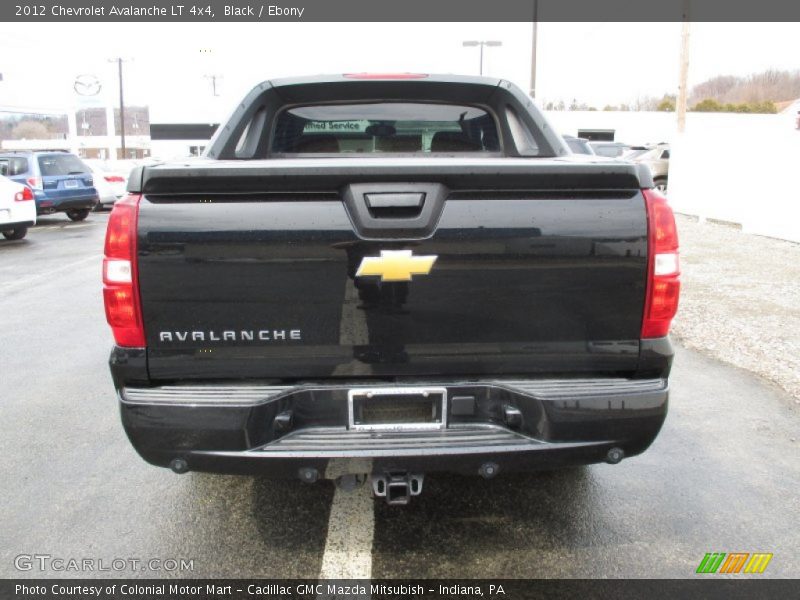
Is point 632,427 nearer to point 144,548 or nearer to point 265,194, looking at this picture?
point 265,194

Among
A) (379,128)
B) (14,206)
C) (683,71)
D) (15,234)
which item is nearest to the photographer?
(379,128)

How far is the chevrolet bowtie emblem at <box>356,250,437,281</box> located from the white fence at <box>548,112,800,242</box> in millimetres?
11126

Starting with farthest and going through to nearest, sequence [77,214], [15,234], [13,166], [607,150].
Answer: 1. [607,150]
2. [77,214]
3. [13,166]
4. [15,234]

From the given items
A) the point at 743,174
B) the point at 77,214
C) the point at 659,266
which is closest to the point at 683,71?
the point at 743,174

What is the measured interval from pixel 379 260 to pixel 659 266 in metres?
1.00

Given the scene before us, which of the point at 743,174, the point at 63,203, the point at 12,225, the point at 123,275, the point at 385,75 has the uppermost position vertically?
the point at 385,75

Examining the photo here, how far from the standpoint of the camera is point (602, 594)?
7.86 feet

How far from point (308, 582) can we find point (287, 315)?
3.43ft

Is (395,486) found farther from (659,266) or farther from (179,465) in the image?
(659,266)

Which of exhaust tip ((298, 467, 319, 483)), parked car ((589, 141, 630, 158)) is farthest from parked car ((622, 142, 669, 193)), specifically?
exhaust tip ((298, 467, 319, 483))

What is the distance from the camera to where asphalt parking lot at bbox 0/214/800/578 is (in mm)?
2600

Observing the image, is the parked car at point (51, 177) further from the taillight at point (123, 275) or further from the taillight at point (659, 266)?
the taillight at point (659, 266)

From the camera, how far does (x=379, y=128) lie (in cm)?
393

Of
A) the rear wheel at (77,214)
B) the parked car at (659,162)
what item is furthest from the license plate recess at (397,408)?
the parked car at (659,162)
